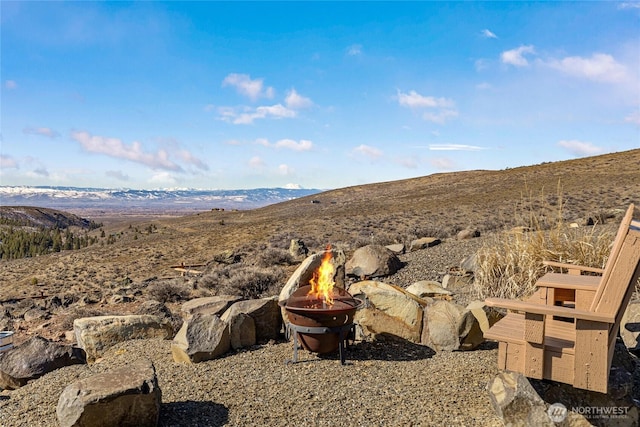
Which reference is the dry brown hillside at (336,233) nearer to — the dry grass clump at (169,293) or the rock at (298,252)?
the rock at (298,252)

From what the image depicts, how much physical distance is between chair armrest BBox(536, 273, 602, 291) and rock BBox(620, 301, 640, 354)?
1.49 meters

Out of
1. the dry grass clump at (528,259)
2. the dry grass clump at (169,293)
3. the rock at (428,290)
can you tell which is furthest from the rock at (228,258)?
the dry grass clump at (528,259)

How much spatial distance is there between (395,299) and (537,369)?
3.44m

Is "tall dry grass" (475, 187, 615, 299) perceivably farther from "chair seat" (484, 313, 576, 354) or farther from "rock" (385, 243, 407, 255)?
"rock" (385, 243, 407, 255)

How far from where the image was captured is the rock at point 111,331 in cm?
761

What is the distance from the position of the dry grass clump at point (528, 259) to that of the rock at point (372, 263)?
3762 mm

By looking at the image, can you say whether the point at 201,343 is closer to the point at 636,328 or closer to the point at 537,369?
the point at 537,369

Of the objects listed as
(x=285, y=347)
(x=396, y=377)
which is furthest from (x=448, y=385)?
(x=285, y=347)

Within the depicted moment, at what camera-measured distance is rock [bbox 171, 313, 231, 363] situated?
6.25 metres

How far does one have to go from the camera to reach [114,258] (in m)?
26.4

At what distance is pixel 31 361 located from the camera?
6.72 m

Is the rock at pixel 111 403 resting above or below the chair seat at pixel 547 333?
below

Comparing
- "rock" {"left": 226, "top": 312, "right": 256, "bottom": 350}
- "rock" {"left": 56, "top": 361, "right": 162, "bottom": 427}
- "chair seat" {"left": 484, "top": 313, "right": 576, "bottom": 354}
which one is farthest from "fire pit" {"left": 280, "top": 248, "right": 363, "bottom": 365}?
"chair seat" {"left": 484, "top": 313, "right": 576, "bottom": 354}

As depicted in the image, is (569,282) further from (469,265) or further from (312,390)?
(469,265)
